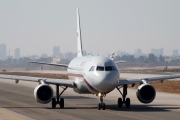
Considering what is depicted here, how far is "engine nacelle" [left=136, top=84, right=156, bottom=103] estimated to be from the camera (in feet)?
119

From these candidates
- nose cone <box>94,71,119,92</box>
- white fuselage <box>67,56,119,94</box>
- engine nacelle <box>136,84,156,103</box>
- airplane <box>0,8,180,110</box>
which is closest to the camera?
nose cone <box>94,71,119,92</box>

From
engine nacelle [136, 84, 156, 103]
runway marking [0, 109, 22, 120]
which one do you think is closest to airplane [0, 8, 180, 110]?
engine nacelle [136, 84, 156, 103]

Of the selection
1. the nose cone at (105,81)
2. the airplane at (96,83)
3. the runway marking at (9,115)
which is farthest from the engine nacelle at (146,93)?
the runway marking at (9,115)

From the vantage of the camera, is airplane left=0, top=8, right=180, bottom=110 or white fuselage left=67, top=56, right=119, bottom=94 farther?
airplane left=0, top=8, right=180, bottom=110

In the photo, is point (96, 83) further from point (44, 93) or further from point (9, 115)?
point (9, 115)

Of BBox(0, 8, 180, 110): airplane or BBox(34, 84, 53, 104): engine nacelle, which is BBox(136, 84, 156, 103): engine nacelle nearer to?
BBox(0, 8, 180, 110): airplane

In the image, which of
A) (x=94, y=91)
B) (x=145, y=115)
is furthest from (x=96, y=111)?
(x=145, y=115)

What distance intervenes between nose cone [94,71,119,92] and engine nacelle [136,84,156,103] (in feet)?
10.3

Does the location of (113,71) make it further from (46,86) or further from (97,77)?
(46,86)

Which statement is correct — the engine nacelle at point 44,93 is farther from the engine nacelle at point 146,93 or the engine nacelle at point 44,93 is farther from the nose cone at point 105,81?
the engine nacelle at point 146,93

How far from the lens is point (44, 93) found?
1428 inches

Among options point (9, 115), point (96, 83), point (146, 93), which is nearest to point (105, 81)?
point (96, 83)

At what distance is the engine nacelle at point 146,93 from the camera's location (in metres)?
36.2

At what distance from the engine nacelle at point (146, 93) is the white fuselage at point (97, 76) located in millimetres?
2999
